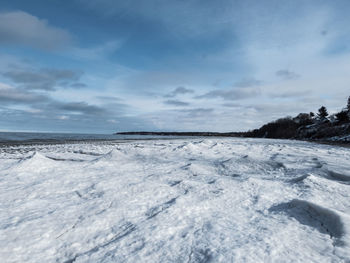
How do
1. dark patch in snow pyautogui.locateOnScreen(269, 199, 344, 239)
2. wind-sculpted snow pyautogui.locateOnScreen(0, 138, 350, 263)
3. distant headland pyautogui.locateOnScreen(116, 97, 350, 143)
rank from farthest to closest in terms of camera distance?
distant headland pyautogui.locateOnScreen(116, 97, 350, 143) < dark patch in snow pyautogui.locateOnScreen(269, 199, 344, 239) < wind-sculpted snow pyautogui.locateOnScreen(0, 138, 350, 263)

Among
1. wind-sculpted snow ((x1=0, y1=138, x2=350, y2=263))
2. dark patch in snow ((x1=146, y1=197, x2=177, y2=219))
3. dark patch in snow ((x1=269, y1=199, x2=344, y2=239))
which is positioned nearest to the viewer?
wind-sculpted snow ((x1=0, y1=138, x2=350, y2=263))

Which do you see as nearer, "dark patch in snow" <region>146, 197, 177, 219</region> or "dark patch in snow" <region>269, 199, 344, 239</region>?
"dark patch in snow" <region>269, 199, 344, 239</region>

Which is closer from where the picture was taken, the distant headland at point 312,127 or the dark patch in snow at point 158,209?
the dark patch in snow at point 158,209

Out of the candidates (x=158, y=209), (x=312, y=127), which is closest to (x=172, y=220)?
(x=158, y=209)

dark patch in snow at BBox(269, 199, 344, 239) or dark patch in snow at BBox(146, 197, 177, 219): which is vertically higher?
dark patch in snow at BBox(269, 199, 344, 239)

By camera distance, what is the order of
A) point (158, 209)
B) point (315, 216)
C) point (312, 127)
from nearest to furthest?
1. point (315, 216)
2. point (158, 209)
3. point (312, 127)

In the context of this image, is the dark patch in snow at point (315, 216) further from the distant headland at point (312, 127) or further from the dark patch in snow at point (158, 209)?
the distant headland at point (312, 127)

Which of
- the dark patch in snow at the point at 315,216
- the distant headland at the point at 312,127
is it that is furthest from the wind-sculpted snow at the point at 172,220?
the distant headland at the point at 312,127

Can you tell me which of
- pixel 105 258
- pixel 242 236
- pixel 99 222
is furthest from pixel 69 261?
pixel 242 236

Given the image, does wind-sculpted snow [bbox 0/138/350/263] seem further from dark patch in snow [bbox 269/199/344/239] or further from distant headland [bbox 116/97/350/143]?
distant headland [bbox 116/97/350/143]

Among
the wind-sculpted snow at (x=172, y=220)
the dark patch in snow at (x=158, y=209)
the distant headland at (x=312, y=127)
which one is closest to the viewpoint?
the wind-sculpted snow at (x=172, y=220)

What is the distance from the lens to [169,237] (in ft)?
5.56

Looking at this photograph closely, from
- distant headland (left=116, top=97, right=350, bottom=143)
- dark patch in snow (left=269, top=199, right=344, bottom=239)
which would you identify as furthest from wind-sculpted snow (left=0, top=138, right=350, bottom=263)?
distant headland (left=116, top=97, right=350, bottom=143)

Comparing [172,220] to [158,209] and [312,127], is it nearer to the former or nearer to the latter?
[158,209]
